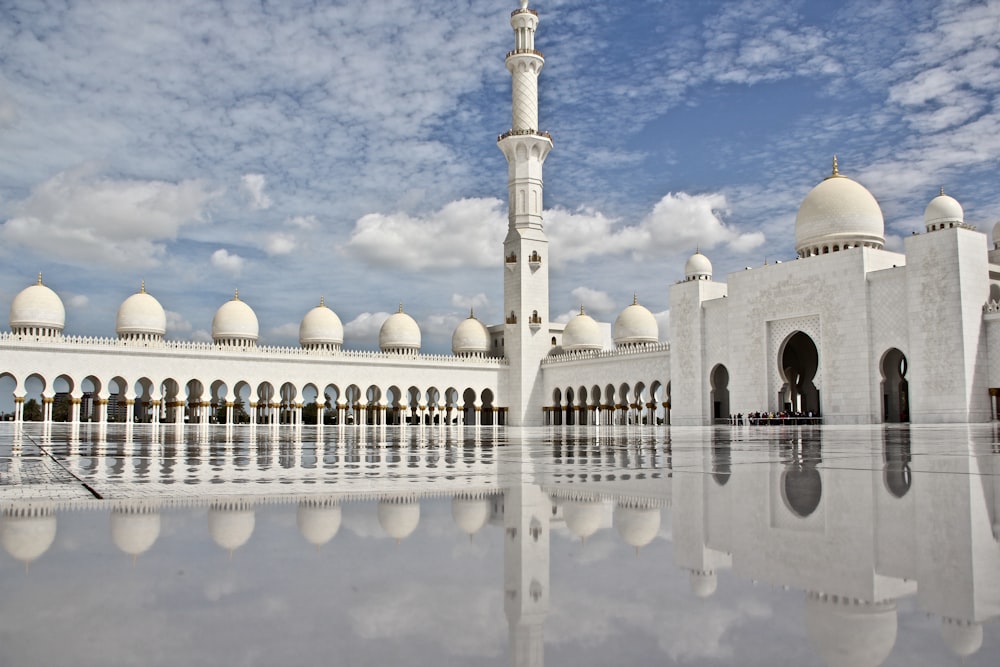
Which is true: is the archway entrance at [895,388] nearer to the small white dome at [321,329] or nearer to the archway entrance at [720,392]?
the archway entrance at [720,392]

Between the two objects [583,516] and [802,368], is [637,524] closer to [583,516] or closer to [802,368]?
[583,516]

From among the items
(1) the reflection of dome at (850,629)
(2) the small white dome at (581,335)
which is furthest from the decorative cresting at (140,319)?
(1) the reflection of dome at (850,629)

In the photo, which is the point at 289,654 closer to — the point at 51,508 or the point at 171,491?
the point at 51,508

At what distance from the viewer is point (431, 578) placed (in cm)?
147

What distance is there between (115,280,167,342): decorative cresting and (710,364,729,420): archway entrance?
20.1 m

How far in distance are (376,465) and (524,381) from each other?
98.4 ft

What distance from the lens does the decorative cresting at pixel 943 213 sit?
22.3 metres

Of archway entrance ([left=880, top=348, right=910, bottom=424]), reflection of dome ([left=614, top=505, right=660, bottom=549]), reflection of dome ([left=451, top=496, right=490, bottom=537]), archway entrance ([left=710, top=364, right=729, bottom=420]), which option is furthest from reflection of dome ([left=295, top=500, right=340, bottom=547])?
archway entrance ([left=710, top=364, right=729, bottom=420])

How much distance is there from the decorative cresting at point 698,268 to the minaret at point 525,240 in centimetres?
710

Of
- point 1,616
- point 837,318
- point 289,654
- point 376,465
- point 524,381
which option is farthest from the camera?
point 524,381

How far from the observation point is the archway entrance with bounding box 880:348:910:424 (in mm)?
22438

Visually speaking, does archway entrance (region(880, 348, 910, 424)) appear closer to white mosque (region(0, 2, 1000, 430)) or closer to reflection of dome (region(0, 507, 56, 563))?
white mosque (region(0, 2, 1000, 430))

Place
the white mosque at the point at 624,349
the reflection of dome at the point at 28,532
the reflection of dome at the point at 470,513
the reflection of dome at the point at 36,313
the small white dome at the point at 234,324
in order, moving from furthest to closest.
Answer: the small white dome at the point at 234,324 → the reflection of dome at the point at 36,313 → the white mosque at the point at 624,349 → the reflection of dome at the point at 470,513 → the reflection of dome at the point at 28,532

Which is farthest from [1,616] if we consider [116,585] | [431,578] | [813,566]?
[813,566]
